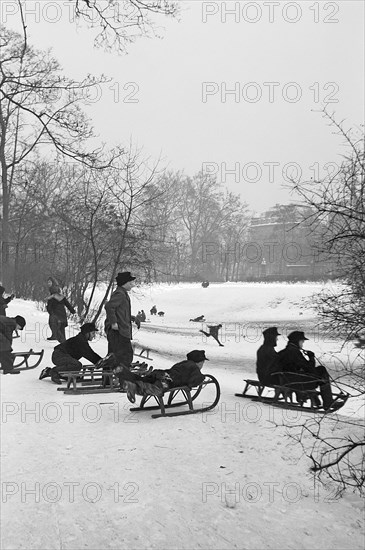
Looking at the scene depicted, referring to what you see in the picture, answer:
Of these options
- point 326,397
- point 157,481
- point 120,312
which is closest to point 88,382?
point 120,312

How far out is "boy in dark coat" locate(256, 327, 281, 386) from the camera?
8641mm

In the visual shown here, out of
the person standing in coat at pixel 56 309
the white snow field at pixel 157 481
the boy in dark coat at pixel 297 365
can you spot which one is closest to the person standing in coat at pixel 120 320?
the white snow field at pixel 157 481

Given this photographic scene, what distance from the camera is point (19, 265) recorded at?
95.6 ft

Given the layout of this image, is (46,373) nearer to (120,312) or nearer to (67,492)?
(120,312)

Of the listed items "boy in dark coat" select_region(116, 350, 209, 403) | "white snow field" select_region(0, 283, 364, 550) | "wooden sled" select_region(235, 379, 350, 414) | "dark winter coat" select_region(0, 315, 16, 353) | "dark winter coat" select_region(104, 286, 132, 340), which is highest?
"dark winter coat" select_region(104, 286, 132, 340)

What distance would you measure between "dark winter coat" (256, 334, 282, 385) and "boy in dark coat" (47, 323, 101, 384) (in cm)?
310

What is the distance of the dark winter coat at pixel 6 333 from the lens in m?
10.6

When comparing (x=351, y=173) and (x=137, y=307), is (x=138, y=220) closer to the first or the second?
(x=351, y=173)

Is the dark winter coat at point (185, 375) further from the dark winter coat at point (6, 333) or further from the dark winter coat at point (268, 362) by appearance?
the dark winter coat at point (6, 333)

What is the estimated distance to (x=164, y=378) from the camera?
7785 millimetres

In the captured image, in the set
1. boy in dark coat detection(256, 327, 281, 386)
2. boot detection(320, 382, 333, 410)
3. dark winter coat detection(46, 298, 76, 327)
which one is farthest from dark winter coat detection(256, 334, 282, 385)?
dark winter coat detection(46, 298, 76, 327)

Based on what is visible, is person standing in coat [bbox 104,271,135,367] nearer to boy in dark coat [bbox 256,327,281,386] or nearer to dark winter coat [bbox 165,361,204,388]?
dark winter coat [bbox 165,361,204,388]

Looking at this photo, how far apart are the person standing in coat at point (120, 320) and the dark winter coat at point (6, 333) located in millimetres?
2269

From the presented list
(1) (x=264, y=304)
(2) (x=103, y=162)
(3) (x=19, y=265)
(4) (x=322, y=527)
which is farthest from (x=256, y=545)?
(1) (x=264, y=304)
